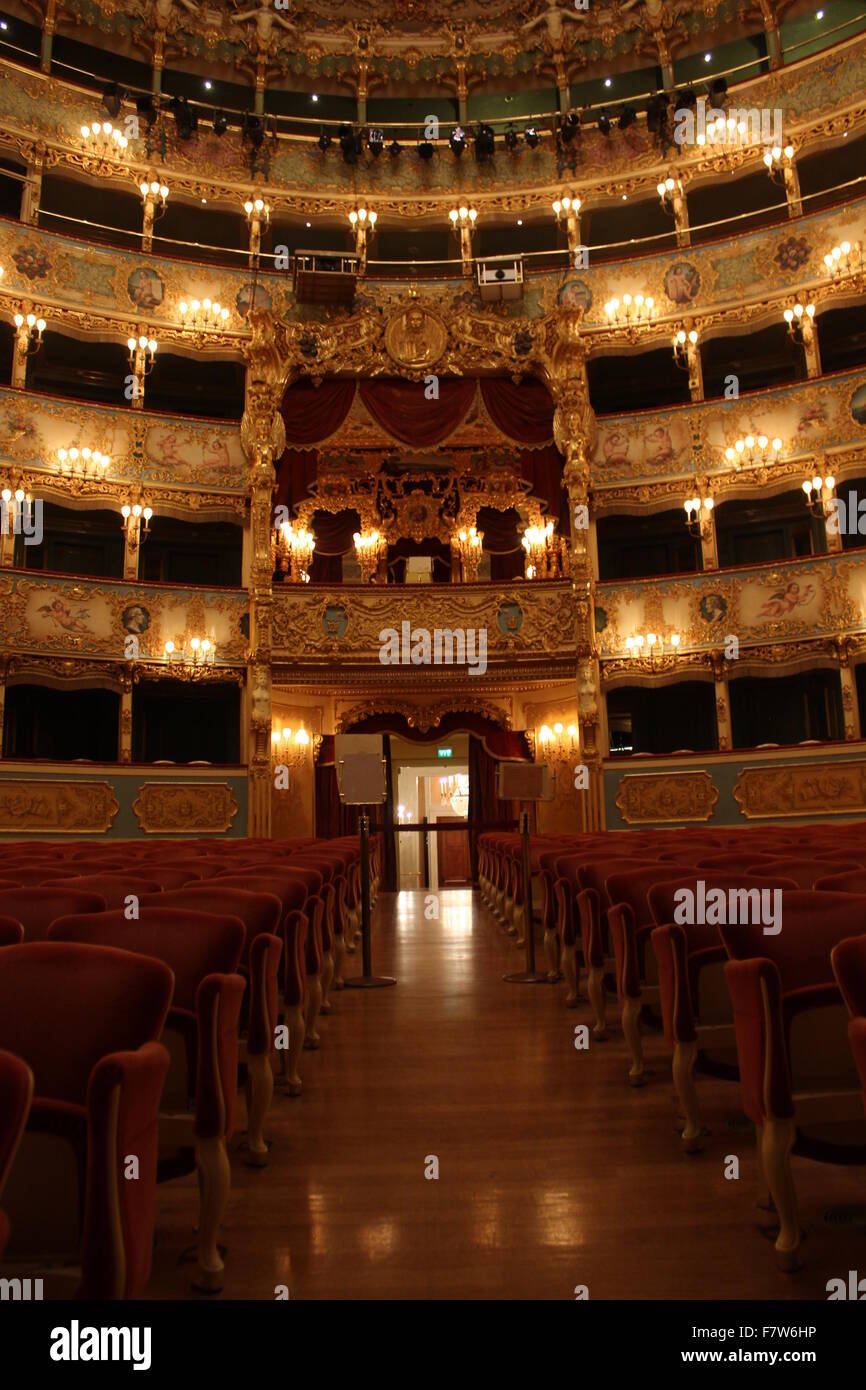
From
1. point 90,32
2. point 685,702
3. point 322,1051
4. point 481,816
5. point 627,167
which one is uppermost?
point 90,32

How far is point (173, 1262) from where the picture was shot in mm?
2260

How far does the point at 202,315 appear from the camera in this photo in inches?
622

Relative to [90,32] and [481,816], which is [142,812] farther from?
[90,32]

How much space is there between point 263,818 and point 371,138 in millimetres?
12127

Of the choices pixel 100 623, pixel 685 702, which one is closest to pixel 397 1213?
pixel 100 623

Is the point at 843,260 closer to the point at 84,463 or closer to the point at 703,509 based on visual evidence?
the point at 703,509

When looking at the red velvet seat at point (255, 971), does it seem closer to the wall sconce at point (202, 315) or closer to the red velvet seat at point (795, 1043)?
the red velvet seat at point (795, 1043)

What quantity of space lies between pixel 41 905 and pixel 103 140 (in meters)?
16.6

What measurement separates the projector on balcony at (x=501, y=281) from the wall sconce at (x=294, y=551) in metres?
5.07

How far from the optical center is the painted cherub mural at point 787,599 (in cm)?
1383

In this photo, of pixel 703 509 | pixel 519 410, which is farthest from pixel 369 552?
pixel 703 509

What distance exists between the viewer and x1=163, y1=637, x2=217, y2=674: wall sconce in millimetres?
14226

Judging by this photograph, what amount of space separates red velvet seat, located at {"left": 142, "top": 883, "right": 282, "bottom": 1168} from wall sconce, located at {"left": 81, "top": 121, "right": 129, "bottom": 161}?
53.4ft
